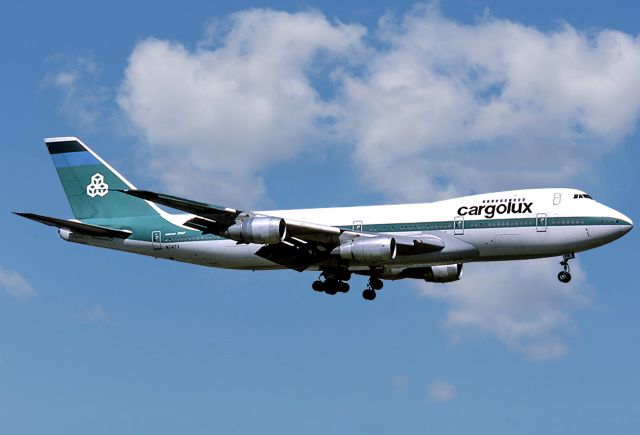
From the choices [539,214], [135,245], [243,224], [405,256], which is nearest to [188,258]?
[135,245]

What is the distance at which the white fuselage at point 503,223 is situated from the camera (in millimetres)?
56875

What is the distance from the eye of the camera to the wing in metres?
56.9

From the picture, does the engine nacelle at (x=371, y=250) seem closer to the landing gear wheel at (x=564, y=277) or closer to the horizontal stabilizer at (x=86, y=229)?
the landing gear wheel at (x=564, y=277)

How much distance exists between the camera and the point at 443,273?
65.9 metres

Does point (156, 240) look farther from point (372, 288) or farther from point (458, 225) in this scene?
point (458, 225)

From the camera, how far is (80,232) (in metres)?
66.4

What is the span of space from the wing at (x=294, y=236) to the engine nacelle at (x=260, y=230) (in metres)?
0.72

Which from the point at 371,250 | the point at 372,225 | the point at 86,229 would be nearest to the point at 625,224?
the point at 371,250

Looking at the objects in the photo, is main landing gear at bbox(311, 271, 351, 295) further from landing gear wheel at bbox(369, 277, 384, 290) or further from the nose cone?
the nose cone

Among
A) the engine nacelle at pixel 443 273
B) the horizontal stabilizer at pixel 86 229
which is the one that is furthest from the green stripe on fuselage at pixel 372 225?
the engine nacelle at pixel 443 273

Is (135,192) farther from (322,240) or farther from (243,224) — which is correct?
(322,240)

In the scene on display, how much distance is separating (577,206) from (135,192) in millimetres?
22979

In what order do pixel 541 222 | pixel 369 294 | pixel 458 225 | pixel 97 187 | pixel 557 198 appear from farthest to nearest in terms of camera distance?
pixel 97 187 < pixel 369 294 < pixel 458 225 < pixel 557 198 < pixel 541 222

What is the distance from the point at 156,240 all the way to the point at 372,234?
46.0 feet
